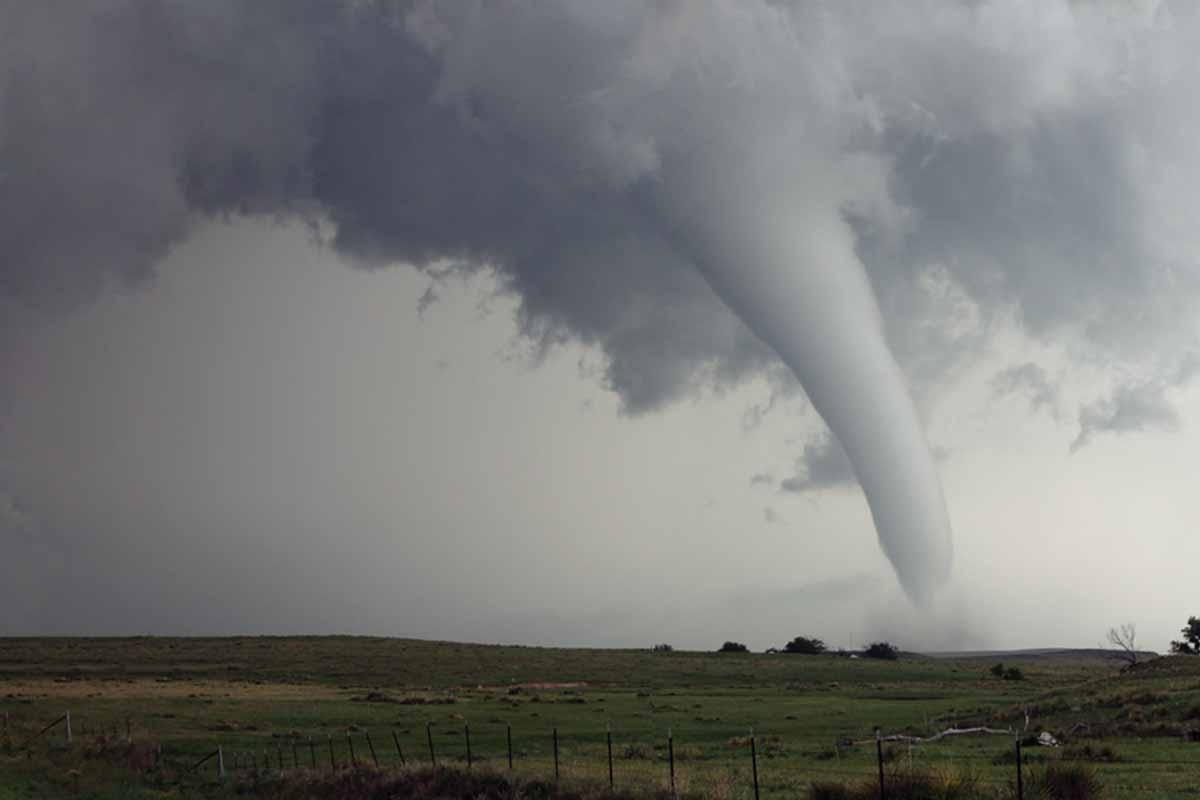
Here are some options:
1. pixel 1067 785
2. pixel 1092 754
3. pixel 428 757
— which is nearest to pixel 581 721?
pixel 428 757

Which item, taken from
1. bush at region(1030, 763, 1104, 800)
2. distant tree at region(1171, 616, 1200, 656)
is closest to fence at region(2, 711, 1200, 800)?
bush at region(1030, 763, 1104, 800)

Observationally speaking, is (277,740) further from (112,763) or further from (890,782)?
(890,782)

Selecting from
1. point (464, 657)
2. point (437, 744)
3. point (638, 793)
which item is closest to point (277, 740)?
point (437, 744)

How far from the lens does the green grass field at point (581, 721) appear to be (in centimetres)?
3812

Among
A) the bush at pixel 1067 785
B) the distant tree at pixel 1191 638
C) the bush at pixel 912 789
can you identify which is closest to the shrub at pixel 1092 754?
the bush at pixel 1067 785

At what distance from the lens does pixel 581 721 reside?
226ft

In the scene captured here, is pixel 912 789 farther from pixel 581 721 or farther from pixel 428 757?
pixel 581 721

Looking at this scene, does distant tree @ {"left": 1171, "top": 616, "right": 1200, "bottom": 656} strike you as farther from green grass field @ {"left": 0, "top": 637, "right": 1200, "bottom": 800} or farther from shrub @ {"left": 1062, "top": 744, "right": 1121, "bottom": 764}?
shrub @ {"left": 1062, "top": 744, "right": 1121, "bottom": 764}

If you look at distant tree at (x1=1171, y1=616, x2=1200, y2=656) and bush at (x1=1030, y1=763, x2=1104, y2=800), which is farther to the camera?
distant tree at (x1=1171, y1=616, x2=1200, y2=656)

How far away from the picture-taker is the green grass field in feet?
125

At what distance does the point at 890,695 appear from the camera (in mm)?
95688

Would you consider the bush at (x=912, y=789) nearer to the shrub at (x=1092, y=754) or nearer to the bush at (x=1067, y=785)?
the bush at (x=1067, y=785)

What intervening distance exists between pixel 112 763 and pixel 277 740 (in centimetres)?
1049

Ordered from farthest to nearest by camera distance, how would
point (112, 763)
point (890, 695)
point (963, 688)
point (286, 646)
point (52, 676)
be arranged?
point (286, 646)
point (52, 676)
point (963, 688)
point (890, 695)
point (112, 763)
